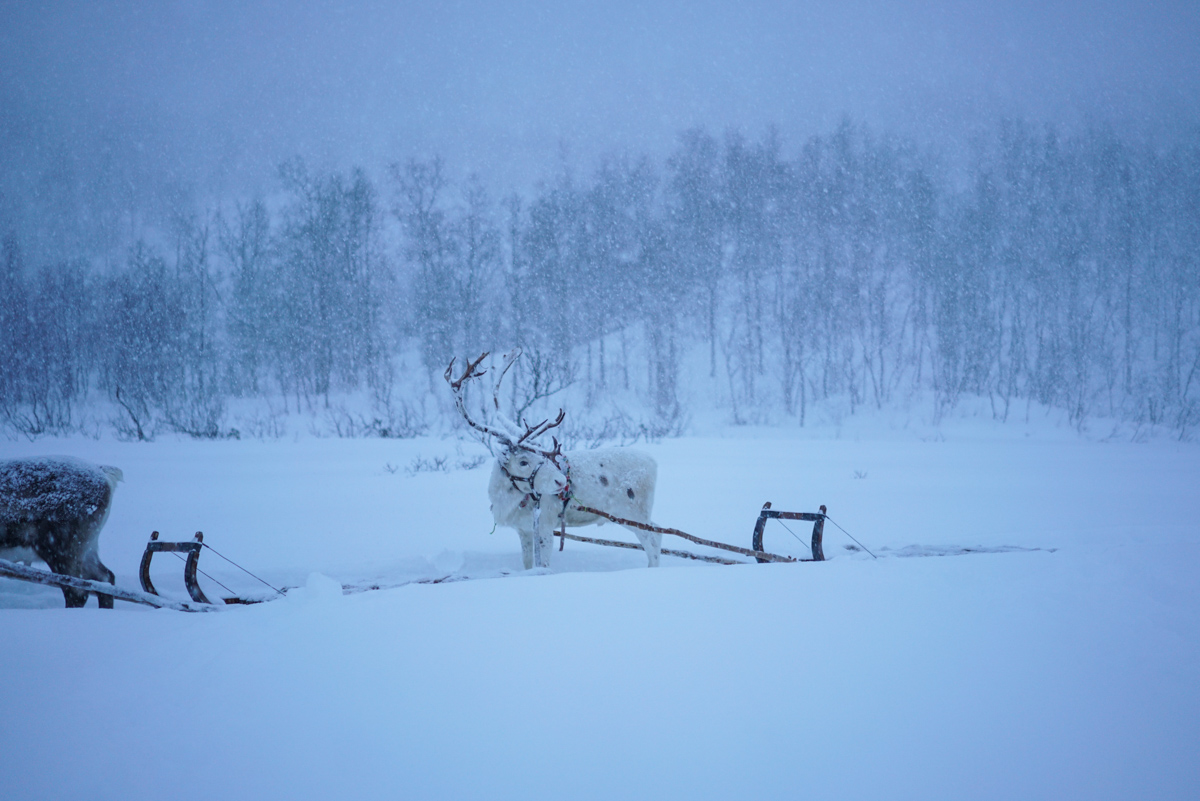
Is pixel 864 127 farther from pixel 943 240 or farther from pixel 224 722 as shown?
pixel 224 722

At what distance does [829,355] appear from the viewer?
2244 centimetres

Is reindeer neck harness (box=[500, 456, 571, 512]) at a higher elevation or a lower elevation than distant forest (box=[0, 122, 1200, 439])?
lower

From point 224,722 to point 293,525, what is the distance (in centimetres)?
538

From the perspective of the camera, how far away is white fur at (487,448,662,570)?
5211mm

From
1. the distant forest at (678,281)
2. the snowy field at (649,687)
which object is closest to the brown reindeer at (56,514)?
the snowy field at (649,687)

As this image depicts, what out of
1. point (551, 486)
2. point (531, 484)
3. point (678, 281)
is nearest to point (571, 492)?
point (551, 486)

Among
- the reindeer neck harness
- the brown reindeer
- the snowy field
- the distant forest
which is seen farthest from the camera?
the distant forest

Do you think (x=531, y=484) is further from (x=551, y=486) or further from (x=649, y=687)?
(x=649, y=687)

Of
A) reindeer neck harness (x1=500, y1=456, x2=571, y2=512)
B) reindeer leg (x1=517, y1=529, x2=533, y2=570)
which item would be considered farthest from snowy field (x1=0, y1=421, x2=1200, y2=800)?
reindeer leg (x1=517, y1=529, x2=533, y2=570)

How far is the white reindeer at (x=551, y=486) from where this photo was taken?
520 cm

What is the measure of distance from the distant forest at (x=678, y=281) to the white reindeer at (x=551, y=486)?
16604 mm

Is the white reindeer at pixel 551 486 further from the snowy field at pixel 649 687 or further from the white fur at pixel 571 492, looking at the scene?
the snowy field at pixel 649 687

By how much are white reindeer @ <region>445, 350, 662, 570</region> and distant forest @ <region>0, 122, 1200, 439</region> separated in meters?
16.6

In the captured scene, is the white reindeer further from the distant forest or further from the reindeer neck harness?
the distant forest
